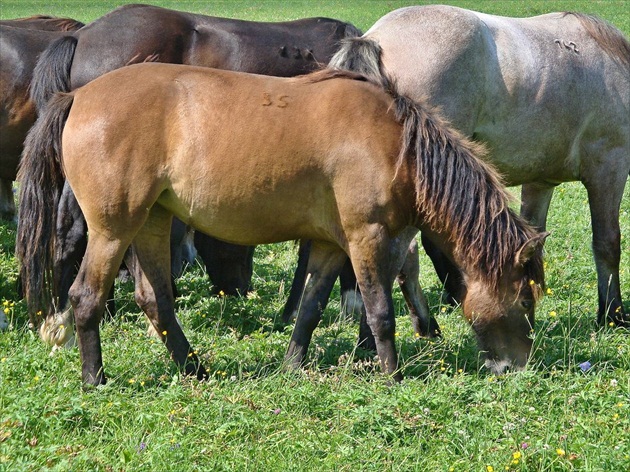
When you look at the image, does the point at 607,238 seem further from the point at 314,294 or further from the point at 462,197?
the point at 314,294

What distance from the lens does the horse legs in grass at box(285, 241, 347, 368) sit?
214 inches

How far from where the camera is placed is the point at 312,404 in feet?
15.1

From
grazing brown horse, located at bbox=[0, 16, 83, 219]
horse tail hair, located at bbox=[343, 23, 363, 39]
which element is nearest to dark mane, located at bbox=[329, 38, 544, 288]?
horse tail hair, located at bbox=[343, 23, 363, 39]

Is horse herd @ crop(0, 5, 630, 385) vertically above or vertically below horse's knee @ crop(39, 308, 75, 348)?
above

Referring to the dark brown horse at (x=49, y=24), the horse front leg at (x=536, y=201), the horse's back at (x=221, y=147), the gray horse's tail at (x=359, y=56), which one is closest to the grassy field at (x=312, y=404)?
the horse's back at (x=221, y=147)

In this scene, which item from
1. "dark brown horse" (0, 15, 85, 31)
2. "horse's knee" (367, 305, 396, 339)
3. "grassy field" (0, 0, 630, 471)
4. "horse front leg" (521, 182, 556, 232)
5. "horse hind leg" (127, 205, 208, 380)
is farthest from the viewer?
"dark brown horse" (0, 15, 85, 31)

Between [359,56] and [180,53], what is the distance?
6.23 ft

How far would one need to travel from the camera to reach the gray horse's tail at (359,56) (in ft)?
19.0

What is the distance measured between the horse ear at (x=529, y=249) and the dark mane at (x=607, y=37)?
234 centimetres

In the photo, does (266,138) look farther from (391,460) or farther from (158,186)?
(391,460)

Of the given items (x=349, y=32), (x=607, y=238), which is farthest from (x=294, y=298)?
(x=349, y=32)

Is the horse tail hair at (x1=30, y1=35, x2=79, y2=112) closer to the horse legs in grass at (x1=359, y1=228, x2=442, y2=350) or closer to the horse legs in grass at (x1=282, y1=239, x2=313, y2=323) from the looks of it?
the horse legs in grass at (x1=282, y1=239, x2=313, y2=323)

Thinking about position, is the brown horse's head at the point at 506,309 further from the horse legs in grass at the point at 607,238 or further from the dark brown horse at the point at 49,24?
the dark brown horse at the point at 49,24

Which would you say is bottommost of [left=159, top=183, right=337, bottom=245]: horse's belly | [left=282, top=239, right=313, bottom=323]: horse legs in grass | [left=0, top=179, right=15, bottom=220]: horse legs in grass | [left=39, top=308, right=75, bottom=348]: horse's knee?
[left=0, top=179, right=15, bottom=220]: horse legs in grass
